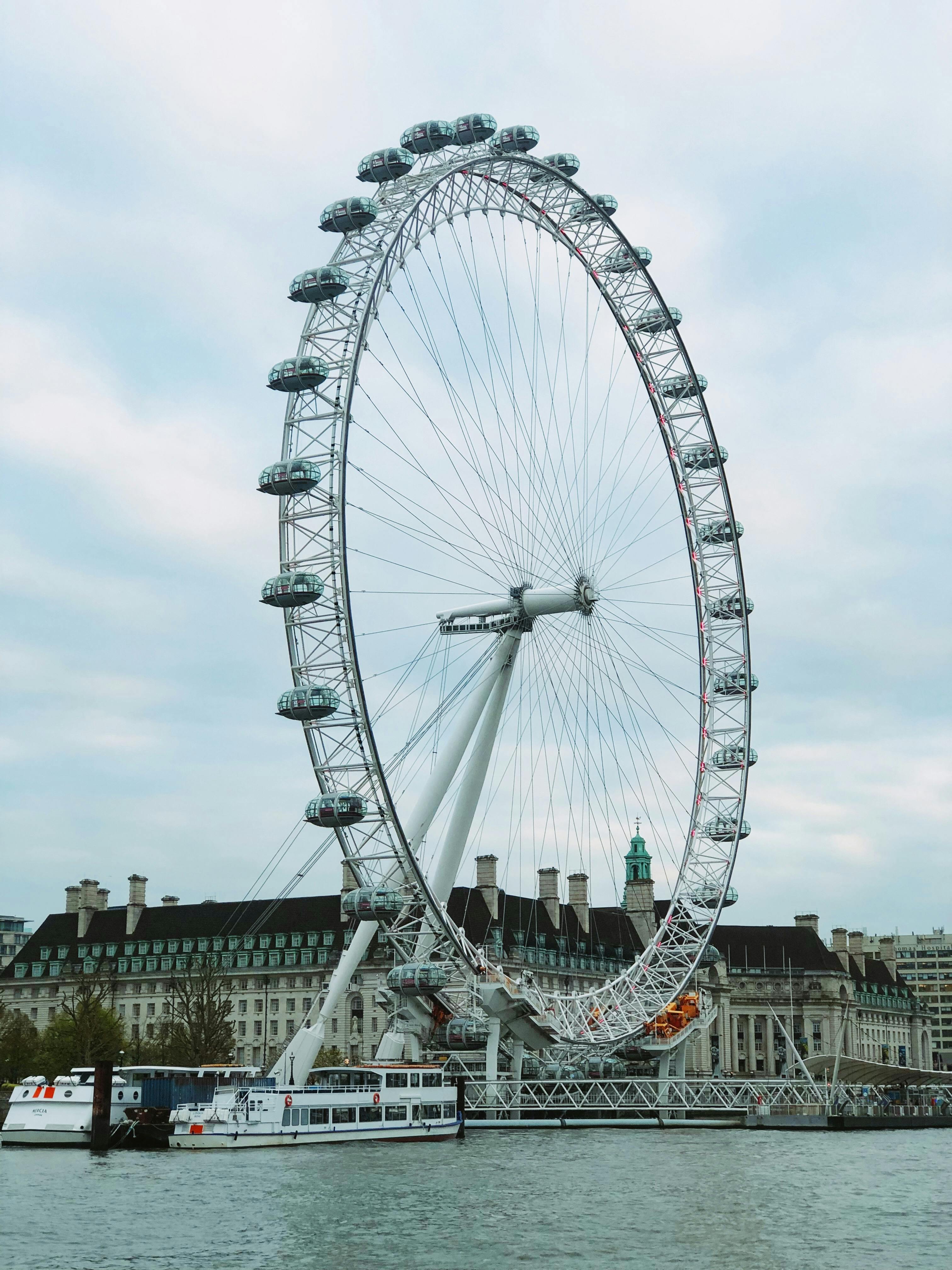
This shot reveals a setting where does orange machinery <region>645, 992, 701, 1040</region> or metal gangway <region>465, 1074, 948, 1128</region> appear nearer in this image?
metal gangway <region>465, 1074, 948, 1128</region>

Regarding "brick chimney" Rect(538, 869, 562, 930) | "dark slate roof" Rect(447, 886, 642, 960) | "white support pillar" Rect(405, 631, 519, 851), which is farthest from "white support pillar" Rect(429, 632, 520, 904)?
"brick chimney" Rect(538, 869, 562, 930)

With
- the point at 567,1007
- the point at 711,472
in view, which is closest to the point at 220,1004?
the point at 567,1007

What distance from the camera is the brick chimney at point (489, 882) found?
155500 mm

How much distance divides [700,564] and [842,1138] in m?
35.4

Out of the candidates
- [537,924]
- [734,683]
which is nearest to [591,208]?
[734,683]

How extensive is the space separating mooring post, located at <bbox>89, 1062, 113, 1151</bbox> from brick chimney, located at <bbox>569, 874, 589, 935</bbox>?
9331 cm

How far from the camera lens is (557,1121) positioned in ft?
328

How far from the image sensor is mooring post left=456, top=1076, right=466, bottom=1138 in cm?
8681

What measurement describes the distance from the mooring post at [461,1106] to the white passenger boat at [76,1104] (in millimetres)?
10863

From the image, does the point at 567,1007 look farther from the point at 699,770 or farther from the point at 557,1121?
the point at 699,770

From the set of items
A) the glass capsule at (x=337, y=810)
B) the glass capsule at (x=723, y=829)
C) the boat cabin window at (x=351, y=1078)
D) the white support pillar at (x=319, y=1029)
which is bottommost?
the boat cabin window at (x=351, y=1078)

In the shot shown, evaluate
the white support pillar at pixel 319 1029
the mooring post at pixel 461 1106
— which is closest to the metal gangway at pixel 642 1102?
the mooring post at pixel 461 1106

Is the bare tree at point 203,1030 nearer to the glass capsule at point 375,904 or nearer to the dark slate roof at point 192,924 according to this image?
the dark slate roof at point 192,924

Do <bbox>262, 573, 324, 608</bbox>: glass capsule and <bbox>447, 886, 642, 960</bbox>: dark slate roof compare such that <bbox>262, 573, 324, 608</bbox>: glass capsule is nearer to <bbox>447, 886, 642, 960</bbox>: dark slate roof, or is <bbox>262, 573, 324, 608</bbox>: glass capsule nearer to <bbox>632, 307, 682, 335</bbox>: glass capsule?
<bbox>632, 307, 682, 335</bbox>: glass capsule
